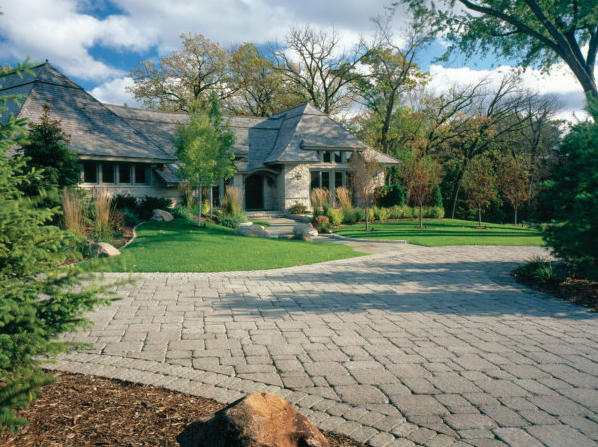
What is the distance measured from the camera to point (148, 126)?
79.9 ft

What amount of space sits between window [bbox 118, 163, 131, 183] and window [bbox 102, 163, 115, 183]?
1.10ft

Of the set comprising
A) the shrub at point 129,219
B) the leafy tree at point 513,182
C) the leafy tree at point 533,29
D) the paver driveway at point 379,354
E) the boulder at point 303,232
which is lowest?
the paver driveway at point 379,354

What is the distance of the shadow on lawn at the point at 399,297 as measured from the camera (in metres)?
6.16

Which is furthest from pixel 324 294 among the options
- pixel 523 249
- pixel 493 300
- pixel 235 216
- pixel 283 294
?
pixel 235 216

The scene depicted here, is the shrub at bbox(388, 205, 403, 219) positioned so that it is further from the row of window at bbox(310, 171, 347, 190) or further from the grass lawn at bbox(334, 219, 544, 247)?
the row of window at bbox(310, 171, 347, 190)

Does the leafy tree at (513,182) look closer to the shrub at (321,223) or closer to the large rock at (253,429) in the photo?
the shrub at (321,223)

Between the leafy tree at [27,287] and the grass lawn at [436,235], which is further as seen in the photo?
the grass lawn at [436,235]

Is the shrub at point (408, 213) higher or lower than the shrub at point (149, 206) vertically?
lower

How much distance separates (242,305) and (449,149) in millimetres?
31996

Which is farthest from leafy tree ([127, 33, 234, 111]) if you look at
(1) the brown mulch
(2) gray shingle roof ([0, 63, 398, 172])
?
(1) the brown mulch

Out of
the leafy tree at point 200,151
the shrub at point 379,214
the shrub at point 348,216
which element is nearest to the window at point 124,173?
the leafy tree at point 200,151

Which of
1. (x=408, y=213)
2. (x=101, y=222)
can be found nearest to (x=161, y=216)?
A: (x=101, y=222)

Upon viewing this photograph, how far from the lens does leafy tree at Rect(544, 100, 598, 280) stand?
7246 mm

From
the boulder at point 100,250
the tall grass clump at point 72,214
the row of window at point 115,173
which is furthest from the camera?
the row of window at point 115,173
